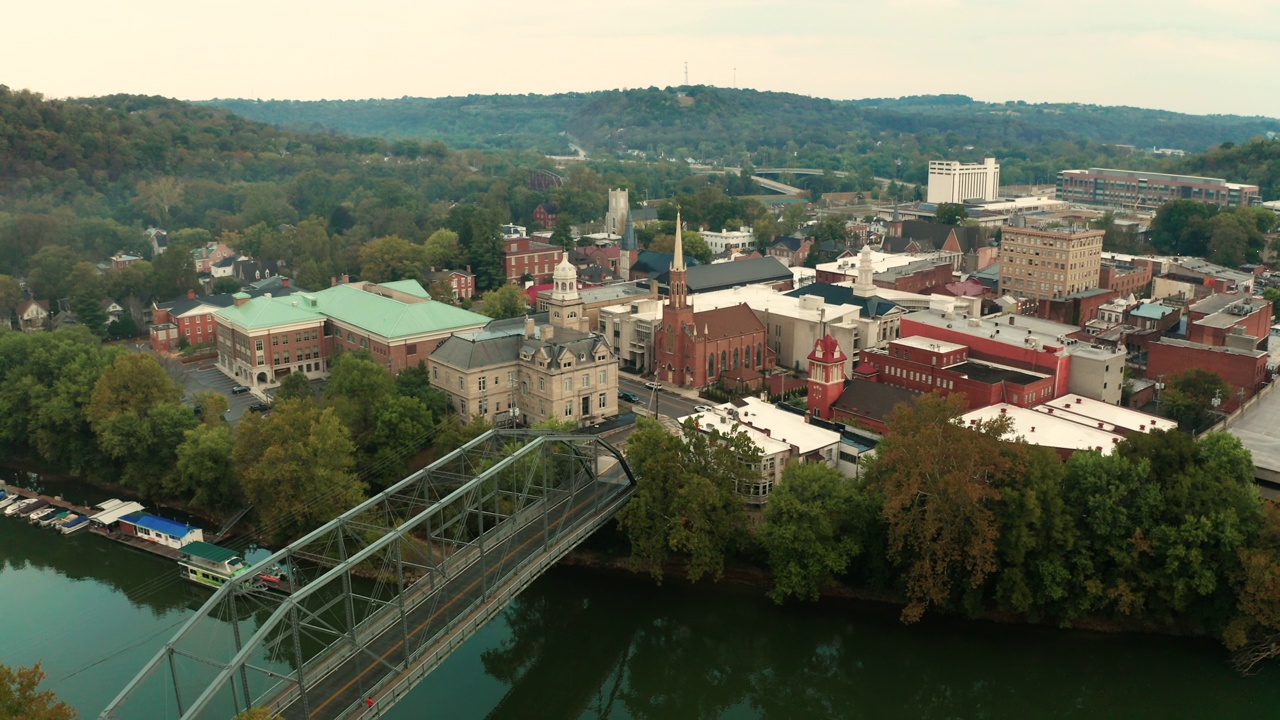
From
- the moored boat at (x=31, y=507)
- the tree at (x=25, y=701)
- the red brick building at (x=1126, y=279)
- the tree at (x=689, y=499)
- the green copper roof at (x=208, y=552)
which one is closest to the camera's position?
the tree at (x=25, y=701)

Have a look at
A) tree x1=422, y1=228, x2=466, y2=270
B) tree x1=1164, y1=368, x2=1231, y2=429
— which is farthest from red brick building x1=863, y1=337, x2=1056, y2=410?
tree x1=422, y1=228, x2=466, y2=270

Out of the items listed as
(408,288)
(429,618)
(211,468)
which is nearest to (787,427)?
(429,618)

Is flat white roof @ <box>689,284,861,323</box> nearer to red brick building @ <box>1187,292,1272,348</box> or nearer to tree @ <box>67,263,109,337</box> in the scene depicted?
red brick building @ <box>1187,292,1272,348</box>

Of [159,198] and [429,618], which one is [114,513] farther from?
[159,198]

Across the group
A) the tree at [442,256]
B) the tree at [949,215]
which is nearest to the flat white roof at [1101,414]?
the tree at [442,256]

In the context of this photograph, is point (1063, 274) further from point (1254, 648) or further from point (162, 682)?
point (162, 682)

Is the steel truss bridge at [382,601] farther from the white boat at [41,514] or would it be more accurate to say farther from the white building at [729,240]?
the white building at [729,240]
